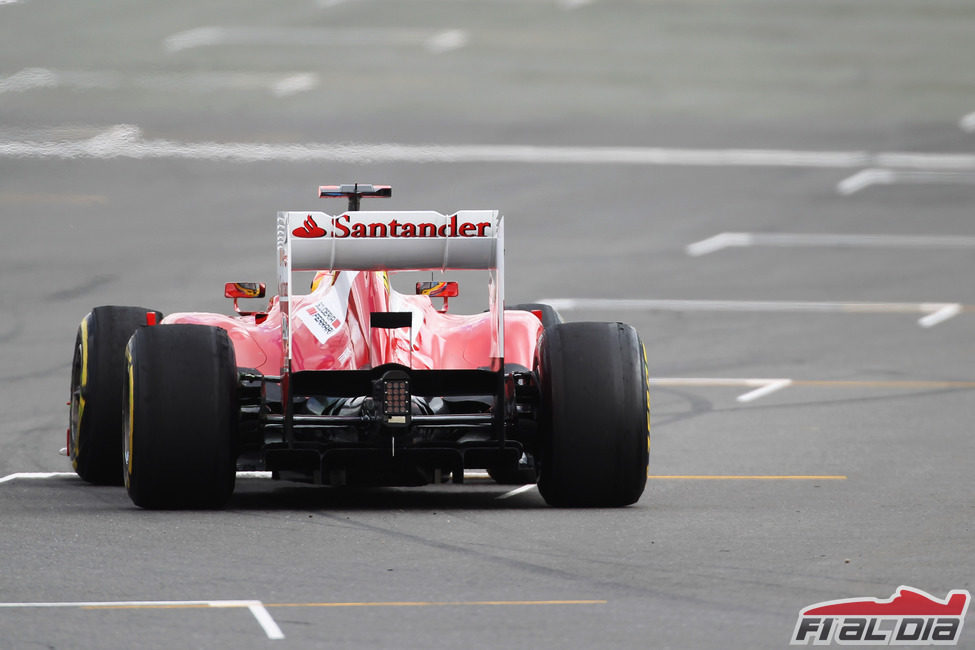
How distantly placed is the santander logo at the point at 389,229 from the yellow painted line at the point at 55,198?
49.0 ft

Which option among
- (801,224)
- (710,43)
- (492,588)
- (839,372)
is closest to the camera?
(492,588)

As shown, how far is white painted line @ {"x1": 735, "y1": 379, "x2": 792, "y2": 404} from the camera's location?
16250 millimetres

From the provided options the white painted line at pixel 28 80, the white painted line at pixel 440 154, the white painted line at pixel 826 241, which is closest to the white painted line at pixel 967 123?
the white painted line at pixel 440 154

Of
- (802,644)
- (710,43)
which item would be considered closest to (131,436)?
(802,644)

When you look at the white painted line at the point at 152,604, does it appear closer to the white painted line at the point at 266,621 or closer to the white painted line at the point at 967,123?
the white painted line at the point at 266,621

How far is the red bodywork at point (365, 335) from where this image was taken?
399 inches

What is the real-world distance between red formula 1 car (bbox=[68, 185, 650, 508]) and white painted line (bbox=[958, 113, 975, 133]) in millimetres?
19548

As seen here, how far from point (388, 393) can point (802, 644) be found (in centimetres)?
382

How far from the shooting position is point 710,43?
1194 inches

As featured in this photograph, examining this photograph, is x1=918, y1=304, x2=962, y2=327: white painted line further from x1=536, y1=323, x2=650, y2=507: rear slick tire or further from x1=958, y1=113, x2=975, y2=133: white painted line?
x1=536, y1=323, x2=650, y2=507: rear slick tire

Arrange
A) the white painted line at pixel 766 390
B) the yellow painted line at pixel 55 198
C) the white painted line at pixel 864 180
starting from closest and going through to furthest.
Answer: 1. the white painted line at pixel 766 390
2. the yellow painted line at pixel 55 198
3. the white painted line at pixel 864 180

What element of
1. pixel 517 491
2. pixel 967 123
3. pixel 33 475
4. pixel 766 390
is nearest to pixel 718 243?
pixel 967 123

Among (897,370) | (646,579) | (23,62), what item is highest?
(23,62)

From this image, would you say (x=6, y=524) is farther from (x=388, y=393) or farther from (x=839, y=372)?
(x=839, y=372)
